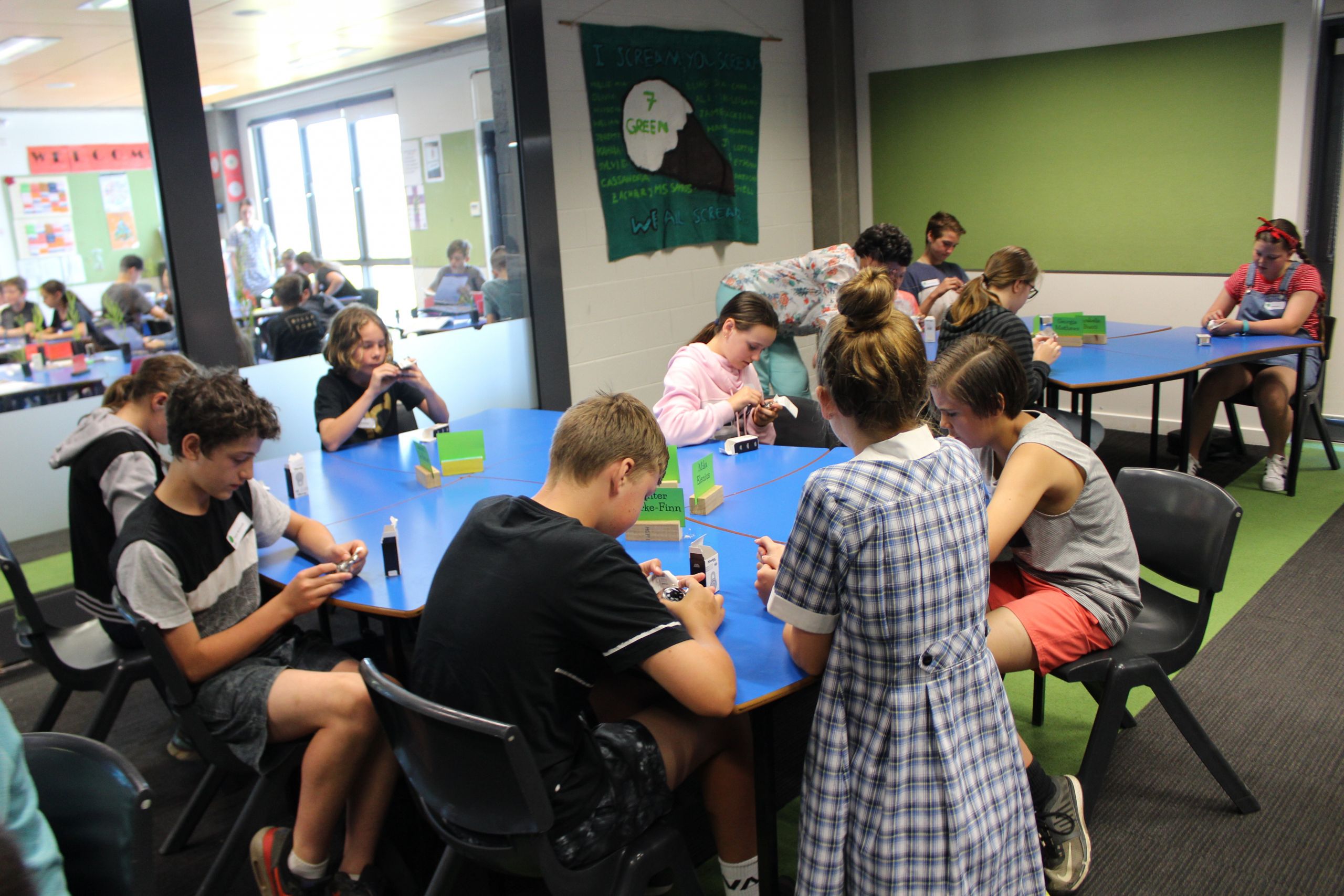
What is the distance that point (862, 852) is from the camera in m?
1.57

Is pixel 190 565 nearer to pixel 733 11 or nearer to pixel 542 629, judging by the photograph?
pixel 542 629

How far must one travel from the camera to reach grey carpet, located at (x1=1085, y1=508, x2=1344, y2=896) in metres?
2.12

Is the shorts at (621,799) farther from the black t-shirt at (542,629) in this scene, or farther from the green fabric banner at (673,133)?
the green fabric banner at (673,133)

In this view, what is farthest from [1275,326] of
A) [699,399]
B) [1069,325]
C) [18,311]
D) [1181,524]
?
[18,311]

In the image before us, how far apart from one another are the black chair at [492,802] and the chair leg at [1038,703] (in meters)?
1.43

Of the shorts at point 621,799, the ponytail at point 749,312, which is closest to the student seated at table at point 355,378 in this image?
the ponytail at point 749,312

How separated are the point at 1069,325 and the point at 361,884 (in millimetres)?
4006

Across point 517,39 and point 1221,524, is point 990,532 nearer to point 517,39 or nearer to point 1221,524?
point 1221,524

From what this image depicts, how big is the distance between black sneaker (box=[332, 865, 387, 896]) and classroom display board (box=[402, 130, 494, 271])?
3.25 m

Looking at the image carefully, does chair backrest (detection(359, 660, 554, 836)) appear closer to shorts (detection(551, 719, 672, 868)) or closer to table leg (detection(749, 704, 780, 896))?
shorts (detection(551, 719, 672, 868))

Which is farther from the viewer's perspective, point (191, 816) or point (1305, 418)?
point (1305, 418)

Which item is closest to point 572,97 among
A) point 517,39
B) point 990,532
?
point 517,39

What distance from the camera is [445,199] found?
4.75 m

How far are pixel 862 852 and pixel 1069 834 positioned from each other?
30.1 inches
